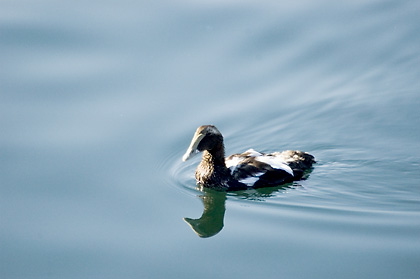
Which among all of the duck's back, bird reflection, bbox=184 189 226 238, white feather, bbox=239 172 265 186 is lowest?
bird reflection, bbox=184 189 226 238

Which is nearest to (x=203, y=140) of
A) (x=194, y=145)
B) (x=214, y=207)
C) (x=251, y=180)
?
(x=194, y=145)

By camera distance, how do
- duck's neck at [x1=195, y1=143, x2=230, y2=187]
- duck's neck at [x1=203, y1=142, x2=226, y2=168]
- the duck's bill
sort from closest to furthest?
the duck's bill < duck's neck at [x1=195, y1=143, x2=230, y2=187] < duck's neck at [x1=203, y1=142, x2=226, y2=168]

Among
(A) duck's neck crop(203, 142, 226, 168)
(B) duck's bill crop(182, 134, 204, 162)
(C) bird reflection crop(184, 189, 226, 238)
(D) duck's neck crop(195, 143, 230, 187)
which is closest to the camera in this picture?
(C) bird reflection crop(184, 189, 226, 238)

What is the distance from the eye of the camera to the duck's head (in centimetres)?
1084

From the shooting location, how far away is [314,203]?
33.5ft

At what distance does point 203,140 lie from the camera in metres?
10.9

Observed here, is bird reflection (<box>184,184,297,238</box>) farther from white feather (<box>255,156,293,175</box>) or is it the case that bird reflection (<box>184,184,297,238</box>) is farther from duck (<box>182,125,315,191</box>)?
white feather (<box>255,156,293,175</box>)

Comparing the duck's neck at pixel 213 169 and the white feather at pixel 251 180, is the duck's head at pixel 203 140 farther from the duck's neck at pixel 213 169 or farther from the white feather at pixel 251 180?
the white feather at pixel 251 180

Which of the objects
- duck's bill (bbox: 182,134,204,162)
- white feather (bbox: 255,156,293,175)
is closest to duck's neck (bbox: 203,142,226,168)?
duck's bill (bbox: 182,134,204,162)

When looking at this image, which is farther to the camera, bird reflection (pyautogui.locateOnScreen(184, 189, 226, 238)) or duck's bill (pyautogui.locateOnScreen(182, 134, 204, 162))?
duck's bill (pyautogui.locateOnScreen(182, 134, 204, 162))

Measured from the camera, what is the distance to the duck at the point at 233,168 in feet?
35.8

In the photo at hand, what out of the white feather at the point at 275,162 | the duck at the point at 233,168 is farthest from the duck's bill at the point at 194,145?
the white feather at the point at 275,162

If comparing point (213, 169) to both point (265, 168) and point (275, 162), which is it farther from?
point (275, 162)

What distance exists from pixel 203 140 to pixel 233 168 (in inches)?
26.3
